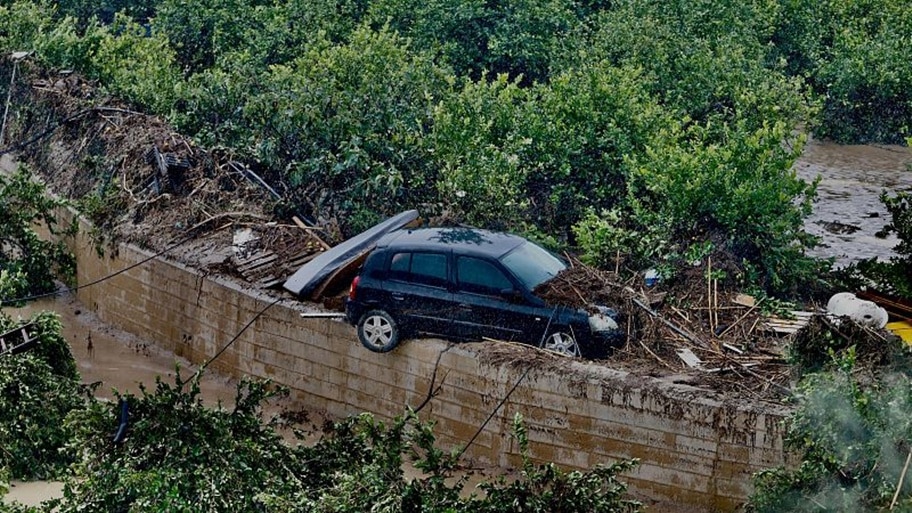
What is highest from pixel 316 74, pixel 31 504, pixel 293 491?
pixel 316 74

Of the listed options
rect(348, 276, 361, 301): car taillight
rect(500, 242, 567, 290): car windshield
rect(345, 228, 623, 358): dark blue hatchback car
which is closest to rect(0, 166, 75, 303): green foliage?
rect(348, 276, 361, 301): car taillight

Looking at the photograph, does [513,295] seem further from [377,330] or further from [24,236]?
[24,236]

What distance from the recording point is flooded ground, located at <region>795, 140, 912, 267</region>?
86.0 ft

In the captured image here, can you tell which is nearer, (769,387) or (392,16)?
(769,387)

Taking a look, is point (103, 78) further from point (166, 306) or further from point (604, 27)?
point (604, 27)

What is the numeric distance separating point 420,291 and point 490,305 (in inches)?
34.1

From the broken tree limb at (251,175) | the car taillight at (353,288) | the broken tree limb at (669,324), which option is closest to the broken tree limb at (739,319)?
the broken tree limb at (669,324)

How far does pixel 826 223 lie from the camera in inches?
1102

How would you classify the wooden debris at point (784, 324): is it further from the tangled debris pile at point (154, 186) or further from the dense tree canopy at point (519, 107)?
the tangled debris pile at point (154, 186)

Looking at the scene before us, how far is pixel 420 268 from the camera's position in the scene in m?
16.5

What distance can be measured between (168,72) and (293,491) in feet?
49.1

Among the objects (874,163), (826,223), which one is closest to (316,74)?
(826,223)

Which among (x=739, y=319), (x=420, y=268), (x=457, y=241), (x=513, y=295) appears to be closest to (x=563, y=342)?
(x=513, y=295)

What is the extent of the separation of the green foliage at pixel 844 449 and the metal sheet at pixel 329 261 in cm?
677
